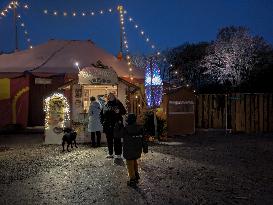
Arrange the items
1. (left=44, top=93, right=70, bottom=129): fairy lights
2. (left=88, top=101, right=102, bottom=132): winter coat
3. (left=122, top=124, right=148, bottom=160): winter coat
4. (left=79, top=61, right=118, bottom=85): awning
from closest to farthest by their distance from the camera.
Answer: (left=122, top=124, right=148, bottom=160): winter coat → (left=88, top=101, right=102, bottom=132): winter coat → (left=44, top=93, right=70, bottom=129): fairy lights → (left=79, top=61, right=118, bottom=85): awning

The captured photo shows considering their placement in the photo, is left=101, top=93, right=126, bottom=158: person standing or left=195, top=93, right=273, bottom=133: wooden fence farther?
left=195, top=93, right=273, bottom=133: wooden fence

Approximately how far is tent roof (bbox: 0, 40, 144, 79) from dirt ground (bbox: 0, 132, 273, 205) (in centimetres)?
708

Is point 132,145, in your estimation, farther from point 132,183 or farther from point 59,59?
point 59,59

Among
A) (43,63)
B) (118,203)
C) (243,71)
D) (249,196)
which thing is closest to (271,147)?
(249,196)

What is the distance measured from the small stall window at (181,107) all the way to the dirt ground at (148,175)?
369 centimetres

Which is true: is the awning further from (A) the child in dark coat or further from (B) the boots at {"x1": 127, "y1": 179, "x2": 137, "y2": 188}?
(B) the boots at {"x1": 127, "y1": 179, "x2": 137, "y2": 188}

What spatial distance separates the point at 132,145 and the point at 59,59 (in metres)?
14.5

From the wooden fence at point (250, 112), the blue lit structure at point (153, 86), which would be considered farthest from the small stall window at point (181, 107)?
the wooden fence at point (250, 112)

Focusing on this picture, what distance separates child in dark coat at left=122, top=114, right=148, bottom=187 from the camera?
9.21 meters

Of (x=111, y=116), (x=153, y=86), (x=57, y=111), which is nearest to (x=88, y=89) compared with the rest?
(x=57, y=111)

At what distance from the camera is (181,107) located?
65.1ft

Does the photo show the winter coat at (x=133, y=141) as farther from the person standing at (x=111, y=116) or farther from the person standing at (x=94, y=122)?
the person standing at (x=94, y=122)

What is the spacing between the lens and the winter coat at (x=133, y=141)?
367 inches

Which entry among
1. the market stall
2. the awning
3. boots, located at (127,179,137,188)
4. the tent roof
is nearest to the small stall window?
the market stall
